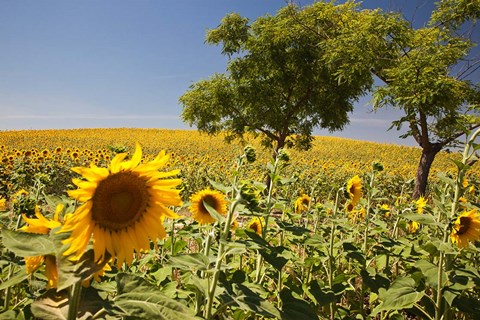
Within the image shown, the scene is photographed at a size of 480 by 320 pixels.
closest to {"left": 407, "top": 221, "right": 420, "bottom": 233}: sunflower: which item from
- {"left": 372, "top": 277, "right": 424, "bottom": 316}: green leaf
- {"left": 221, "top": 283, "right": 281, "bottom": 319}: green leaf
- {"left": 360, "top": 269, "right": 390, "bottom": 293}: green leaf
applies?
{"left": 360, "top": 269, "right": 390, "bottom": 293}: green leaf

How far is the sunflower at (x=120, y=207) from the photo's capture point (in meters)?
1.10

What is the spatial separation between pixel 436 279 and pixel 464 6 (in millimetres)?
15057

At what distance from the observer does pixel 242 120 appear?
1599 centimetres

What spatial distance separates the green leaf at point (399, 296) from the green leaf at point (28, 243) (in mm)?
2096

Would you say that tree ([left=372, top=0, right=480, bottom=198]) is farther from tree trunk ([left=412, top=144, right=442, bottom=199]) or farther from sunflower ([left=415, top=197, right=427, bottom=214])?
sunflower ([left=415, top=197, right=427, bottom=214])

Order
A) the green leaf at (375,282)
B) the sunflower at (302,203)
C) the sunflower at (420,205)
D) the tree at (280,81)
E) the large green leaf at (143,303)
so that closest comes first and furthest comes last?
the large green leaf at (143,303), the green leaf at (375,282), the sunflower at (420,205), the sunflower at (302,203), the tree at (280,81)

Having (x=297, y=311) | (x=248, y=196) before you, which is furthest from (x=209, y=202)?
(x=297, y=311)

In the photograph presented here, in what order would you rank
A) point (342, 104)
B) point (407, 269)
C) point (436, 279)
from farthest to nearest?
1. point (342, 104)
2. point (407, 269)
3. point (436, 279)

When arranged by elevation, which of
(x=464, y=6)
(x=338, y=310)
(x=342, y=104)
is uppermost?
(x=464, y=6)

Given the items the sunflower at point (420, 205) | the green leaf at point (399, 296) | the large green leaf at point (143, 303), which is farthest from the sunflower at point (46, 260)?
the sunflower at point (420, 205)

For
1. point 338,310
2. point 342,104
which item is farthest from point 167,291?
point 342,104

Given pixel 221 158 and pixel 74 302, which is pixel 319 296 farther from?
pixel 221 158

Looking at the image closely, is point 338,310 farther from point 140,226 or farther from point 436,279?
point 140,226

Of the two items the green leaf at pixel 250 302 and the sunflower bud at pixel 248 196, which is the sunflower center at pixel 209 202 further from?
the green leaf at pixel 250 302
